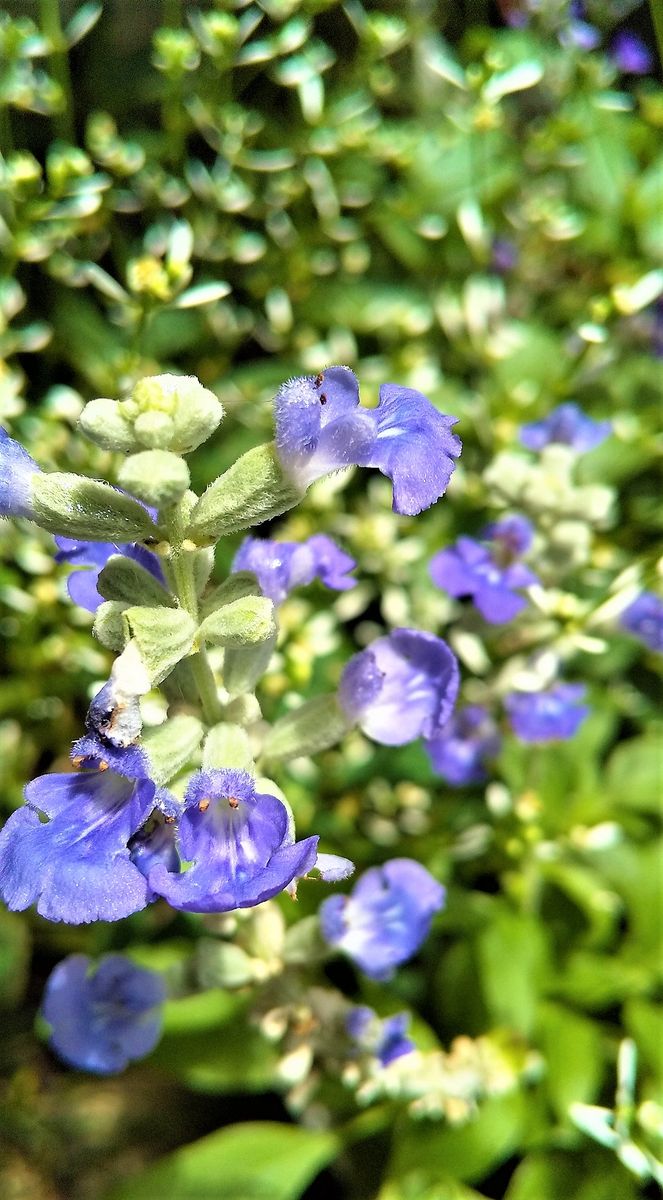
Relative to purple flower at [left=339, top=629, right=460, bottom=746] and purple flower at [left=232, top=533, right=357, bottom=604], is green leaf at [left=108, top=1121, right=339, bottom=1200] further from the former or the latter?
purple flower at [left=232, top=533, right=357, bottom=604]

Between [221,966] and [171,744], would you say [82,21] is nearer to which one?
[171,744]

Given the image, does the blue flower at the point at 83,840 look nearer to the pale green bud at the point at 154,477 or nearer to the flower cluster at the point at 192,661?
the flower cluster at the point at 192,661

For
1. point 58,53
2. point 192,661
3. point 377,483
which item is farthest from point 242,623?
point 58,53

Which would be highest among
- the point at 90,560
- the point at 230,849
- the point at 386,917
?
the point at 90,560

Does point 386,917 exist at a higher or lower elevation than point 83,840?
lower

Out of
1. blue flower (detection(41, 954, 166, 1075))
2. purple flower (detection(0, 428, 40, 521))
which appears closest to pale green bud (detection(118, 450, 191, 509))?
purple flower (detection(0, 428, 40, 521))

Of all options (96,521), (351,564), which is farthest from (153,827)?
(351,564)

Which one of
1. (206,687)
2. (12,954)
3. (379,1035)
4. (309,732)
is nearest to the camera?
(206,687)
